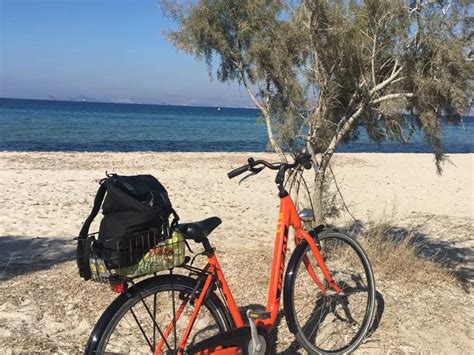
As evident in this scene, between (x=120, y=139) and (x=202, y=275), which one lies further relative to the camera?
(x=120, y=139)

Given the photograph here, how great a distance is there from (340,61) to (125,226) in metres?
3.07

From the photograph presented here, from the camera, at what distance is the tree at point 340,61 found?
4750 mm

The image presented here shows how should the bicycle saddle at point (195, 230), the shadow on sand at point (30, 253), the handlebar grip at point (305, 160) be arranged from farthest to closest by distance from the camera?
the shadow on sand at point (30, 253), the handlebar grip at point (305, 160), the bicycle saddle at point (195, 230)

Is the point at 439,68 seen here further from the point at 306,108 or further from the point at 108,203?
the point at 108,203

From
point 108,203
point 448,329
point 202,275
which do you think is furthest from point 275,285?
point 448,329

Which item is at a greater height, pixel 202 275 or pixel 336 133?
pixel 336 133

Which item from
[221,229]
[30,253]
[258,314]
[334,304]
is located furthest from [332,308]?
[221,229]

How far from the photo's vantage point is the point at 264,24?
17.7 feet

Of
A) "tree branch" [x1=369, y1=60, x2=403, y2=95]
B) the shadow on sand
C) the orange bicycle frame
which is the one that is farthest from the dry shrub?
the shadow on sand

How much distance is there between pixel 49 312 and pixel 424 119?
12.4 feet

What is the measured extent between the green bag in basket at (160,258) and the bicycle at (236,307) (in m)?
0.07

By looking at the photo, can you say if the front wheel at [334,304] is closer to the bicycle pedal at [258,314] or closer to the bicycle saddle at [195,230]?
the bicycle pedal at [258,314]

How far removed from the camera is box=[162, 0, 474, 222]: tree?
4750 mm

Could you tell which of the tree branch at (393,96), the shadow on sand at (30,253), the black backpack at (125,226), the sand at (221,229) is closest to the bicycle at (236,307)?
the black backpack at (125,226)
